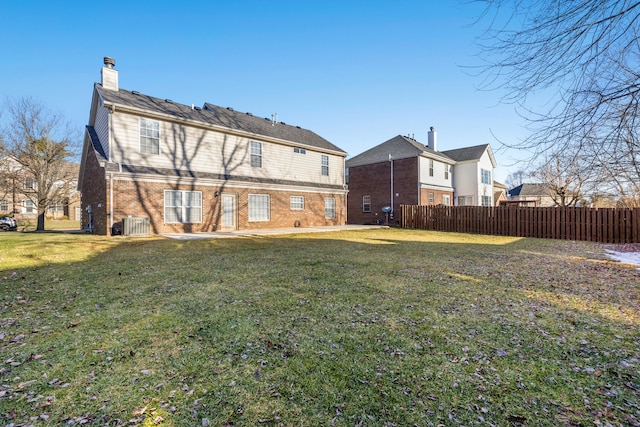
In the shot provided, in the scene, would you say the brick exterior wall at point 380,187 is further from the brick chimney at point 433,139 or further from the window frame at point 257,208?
the window frame at point 257,208

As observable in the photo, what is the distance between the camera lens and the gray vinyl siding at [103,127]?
1332 cm

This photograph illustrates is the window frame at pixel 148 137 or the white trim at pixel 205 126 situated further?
the window frame at pixel 148 137

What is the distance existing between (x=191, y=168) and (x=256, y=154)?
4188 mm

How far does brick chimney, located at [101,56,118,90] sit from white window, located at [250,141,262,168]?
742cm

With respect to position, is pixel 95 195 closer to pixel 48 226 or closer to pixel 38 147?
pixel 38 147

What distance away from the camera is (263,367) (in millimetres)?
2682

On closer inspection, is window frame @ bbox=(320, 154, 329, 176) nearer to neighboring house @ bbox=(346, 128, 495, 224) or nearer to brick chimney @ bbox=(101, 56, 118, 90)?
neighboring house @ bbox=(346, 128, 495, 224)

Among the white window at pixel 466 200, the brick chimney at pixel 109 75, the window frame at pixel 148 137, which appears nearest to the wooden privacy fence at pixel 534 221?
the white window at pixel 466 200

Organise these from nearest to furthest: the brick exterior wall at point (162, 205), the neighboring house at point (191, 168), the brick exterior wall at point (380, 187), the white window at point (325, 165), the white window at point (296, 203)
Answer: the brick exterior wall at point (162, 205)
the neighboring house at point (191, 168)
the white window at point (296, 203)
the white window at point (325, 165)
the brick exterior wall at point (380, 187)

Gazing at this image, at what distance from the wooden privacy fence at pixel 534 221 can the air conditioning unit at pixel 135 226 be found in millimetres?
16470

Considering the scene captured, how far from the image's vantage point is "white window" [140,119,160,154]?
14.0 metres

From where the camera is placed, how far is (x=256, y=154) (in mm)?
18234

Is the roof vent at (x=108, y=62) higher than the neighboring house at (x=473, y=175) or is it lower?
higher

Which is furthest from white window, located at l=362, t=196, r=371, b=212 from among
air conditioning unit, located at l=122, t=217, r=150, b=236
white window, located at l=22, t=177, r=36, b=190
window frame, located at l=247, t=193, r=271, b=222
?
white window, located at l=22, t=177, r=36, b=190
